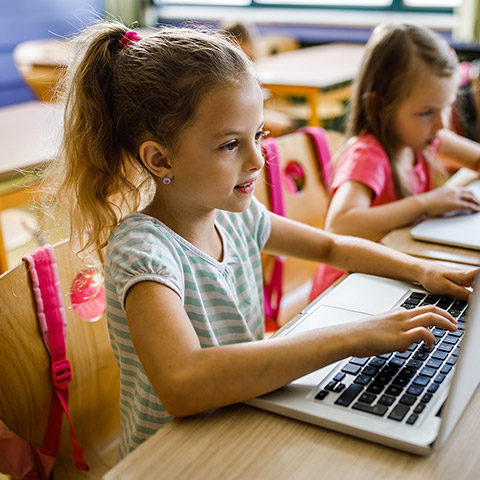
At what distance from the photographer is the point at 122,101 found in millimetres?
846

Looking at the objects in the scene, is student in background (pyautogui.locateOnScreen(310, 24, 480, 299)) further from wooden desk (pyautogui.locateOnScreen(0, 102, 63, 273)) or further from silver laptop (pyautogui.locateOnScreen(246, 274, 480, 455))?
wooden desk (pyautogui.locateOnScreen(0, 102, 63, 273))

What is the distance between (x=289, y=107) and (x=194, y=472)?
12.0 ft

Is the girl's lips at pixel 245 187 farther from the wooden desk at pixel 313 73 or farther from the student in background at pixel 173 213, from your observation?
the wooden desk at pixel 313 73

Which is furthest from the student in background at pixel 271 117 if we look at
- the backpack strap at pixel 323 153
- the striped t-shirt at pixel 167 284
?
the striped t-shirt at pixel 167 284

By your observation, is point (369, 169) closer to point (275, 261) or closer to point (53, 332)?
point (275, 261)

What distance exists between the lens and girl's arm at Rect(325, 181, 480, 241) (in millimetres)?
1229

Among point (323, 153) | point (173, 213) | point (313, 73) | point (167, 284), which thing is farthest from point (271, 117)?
point (167, 284)

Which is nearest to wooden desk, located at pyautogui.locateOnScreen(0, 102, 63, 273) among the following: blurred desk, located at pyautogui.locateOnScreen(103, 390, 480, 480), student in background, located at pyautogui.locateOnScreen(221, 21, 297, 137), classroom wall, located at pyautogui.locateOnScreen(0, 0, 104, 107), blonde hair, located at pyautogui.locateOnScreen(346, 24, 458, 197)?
blonde hair, located at pyautogui.locateOnScreen(346, 24, 458, 197)

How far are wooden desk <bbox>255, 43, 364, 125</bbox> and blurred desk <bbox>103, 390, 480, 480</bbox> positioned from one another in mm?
2117

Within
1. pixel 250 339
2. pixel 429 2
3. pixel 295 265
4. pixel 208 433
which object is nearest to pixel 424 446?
pixel 208 433

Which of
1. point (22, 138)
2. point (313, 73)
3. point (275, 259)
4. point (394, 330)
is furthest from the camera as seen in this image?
point (313, 73)

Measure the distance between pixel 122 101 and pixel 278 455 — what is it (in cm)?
51

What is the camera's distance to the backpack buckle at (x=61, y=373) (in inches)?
35.5

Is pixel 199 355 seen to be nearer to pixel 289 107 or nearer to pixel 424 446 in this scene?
pixel 424 446
